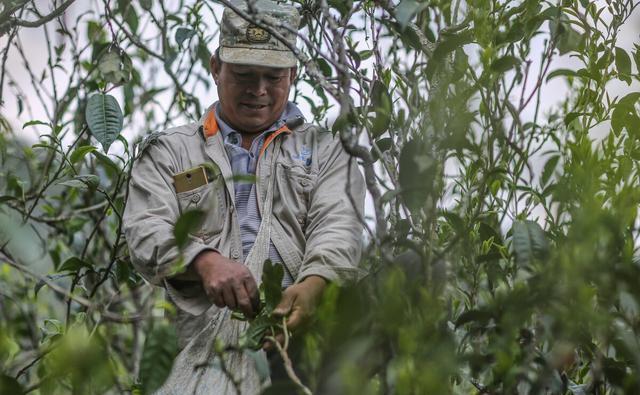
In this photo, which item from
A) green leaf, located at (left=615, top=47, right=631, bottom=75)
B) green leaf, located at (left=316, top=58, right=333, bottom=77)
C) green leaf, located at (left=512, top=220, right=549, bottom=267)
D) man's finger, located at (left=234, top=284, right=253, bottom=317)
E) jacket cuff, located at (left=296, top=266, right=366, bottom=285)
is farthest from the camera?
green leaf, located at (left=316, top=58, right=333, bottom=77)

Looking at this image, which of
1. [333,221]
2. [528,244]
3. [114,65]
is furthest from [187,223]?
[114,65]

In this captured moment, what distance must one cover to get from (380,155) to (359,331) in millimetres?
506

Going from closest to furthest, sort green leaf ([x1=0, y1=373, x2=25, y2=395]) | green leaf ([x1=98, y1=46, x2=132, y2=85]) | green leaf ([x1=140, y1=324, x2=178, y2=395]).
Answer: green leaf ([x1=0, y1=373, x2=25, y2=395]), green leaf ([x1=140, y1=324, x2=178, y2=395]), green leaf ([x1=98, y1=46, x2=132, y2=85])

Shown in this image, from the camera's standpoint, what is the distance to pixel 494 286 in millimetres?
2299

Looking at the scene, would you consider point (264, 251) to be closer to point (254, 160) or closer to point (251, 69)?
point (254, 160)

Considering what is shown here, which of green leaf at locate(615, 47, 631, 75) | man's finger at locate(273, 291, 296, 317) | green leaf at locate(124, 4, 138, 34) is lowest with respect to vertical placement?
man's finger at locate(273, 291, 296, 317)

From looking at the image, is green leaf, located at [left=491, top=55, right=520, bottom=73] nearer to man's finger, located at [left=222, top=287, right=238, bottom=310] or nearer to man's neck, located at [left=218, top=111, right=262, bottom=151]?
man's finger, located at [left=222, top=287, right=238, bottom=310]

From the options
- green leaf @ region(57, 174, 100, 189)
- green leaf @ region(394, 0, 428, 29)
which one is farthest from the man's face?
green leaf @ region(394, 0, 428, 29)

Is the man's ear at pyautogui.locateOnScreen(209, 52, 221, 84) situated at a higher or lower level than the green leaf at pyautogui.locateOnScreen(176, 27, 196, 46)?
lower

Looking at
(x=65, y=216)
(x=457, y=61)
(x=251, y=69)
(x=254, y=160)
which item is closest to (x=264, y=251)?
(x=254, y=160)

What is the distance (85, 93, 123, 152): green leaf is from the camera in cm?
288

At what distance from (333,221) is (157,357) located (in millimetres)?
939

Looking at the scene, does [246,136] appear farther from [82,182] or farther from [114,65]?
[114,65]

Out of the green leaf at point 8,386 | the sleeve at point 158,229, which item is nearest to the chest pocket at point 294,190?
the sleeve at point 158,229
